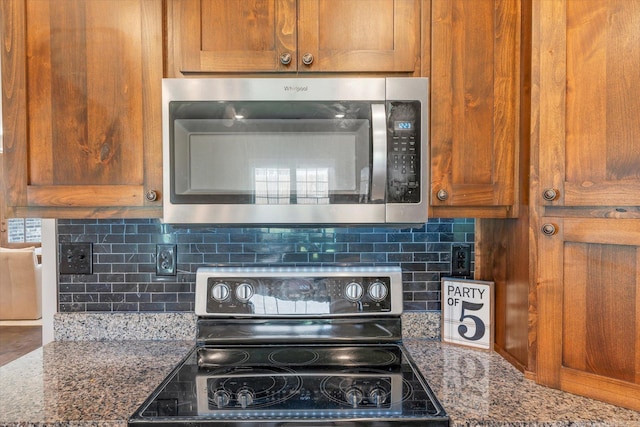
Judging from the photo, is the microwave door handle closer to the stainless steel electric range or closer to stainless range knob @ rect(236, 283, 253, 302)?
the stainless steel electric range

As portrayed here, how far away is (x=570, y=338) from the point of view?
3.58 ft

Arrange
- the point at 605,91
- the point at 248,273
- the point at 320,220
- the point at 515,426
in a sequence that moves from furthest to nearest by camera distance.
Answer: the point at 248,273
the point at 320,220
the point at 605,91
the point at 515,426

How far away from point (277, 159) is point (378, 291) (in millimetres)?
591

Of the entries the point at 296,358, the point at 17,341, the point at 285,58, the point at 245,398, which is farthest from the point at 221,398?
the point at 17,341

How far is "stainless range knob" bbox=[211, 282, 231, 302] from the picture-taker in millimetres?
1425

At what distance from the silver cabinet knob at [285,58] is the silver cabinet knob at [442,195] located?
22.8 inches

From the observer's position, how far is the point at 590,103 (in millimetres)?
1061

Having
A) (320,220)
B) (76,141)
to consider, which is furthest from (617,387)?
(76,141)

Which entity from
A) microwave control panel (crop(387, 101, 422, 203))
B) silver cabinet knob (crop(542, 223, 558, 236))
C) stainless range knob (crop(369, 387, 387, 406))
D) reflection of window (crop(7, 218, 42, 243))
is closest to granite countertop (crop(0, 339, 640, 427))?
stainless range knob (crop(369, 387, 387, 406))

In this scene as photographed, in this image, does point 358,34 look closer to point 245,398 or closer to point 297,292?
point 297,292

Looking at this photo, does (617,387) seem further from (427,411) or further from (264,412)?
(264,412)

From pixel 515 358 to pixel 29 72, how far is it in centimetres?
165

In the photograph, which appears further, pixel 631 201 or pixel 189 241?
pixel 189 241

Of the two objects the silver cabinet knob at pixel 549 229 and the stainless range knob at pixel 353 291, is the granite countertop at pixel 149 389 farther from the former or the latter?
the silver cabinet knob at pixel 549 229
